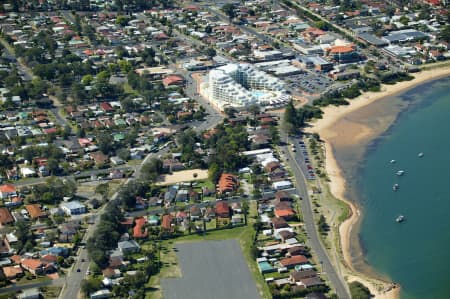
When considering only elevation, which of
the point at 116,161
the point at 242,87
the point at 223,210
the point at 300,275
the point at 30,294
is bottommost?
the point at 242,87

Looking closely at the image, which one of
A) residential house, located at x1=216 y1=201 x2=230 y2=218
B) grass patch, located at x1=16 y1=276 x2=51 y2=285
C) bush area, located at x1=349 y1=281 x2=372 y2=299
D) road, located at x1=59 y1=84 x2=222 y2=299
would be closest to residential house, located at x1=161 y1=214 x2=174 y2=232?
road, located at x1=59 y1=84 x2=222 y2=299

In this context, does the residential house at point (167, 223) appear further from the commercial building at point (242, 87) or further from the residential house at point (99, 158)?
the commercial building at point (242, 87)

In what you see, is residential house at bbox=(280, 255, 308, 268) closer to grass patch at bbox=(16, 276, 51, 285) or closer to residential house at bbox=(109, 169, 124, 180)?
grass patch at bbox=(16, 276, 51, 285)

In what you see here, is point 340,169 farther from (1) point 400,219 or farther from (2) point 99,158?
(2) point 99,158

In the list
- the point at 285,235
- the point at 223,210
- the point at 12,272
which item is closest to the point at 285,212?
the point at 285,235

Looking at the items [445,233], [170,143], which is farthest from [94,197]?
[445,233]
